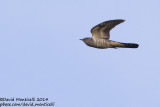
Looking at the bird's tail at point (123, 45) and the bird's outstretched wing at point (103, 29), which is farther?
the bird's tail at point (123, 45)

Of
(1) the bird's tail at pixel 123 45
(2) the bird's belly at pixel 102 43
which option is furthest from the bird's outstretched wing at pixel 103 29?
(1) the bird's tail at pixel 123 45

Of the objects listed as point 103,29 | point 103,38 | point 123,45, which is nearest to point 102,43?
point 103,38

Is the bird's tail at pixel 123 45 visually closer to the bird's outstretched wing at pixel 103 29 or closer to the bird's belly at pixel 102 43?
the bird's belly at pixel 102 43

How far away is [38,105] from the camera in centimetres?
1659

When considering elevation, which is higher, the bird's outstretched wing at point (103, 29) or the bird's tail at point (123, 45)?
the bird's outstretched wing at point (103, 29)

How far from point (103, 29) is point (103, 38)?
347 mm

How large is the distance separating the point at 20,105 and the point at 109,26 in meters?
5.23

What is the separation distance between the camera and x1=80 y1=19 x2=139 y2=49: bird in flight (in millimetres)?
14523

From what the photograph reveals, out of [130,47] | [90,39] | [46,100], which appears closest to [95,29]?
[90,39]

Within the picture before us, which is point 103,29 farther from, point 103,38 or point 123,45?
point 123,45

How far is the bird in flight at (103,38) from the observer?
1452 cm

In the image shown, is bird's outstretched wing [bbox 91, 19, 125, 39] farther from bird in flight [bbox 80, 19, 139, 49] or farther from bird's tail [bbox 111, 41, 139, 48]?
bird's tail [bbox 111, 41, 139, 48]

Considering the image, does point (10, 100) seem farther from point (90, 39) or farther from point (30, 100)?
point (90, 39)

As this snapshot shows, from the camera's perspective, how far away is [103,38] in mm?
14734
